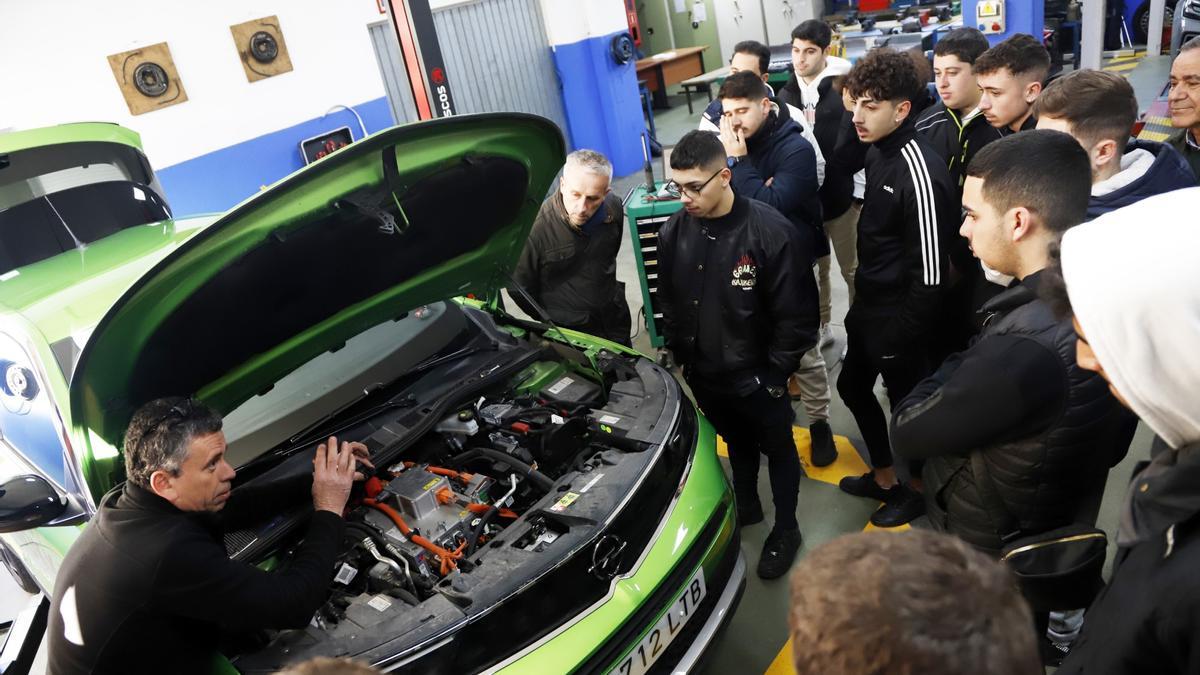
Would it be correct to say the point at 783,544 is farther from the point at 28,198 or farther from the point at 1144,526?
the point at 28,198

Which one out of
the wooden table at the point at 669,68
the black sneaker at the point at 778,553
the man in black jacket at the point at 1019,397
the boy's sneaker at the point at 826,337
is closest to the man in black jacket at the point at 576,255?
the black sneaker at the point at 778,553

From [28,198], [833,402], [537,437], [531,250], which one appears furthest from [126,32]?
[833,402]

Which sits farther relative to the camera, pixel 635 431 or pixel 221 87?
pixel 221 87

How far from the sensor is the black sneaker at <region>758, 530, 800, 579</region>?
2.99 meters

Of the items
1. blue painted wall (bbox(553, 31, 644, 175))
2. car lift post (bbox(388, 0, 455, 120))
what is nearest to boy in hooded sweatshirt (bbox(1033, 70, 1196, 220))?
car lift post (bbox(388, 0, 455, 120))

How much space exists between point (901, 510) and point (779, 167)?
167 cm

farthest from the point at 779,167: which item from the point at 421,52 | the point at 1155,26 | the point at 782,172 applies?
the point at 1155,26

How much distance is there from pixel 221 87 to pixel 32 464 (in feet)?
14.7

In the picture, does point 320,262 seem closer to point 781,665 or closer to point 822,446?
point 781,665

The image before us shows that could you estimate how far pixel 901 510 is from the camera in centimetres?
315

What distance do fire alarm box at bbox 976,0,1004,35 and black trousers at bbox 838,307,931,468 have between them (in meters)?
4.68

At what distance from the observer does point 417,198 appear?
2.45 meters

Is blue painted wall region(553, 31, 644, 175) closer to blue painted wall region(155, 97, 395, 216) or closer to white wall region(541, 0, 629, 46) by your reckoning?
white wall region(541, 0, 629, 46)

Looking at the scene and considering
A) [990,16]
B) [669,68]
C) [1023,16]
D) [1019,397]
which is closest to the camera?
[1019,397]
